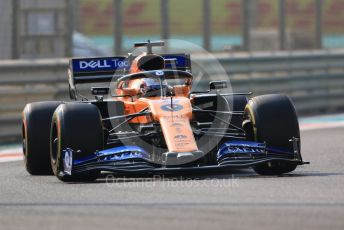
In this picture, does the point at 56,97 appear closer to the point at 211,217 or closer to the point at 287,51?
the point at 287,51

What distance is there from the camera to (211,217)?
7.66 m

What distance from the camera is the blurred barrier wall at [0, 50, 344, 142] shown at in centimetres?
1573

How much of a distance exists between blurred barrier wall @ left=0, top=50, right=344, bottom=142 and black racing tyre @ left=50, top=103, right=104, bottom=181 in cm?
516

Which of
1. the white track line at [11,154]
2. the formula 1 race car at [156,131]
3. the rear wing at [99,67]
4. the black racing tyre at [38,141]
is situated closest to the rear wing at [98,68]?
the rear wing at [99,67]

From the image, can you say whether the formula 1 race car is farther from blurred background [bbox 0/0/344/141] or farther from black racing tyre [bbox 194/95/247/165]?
blurred background [bbox 0/0/344/141]

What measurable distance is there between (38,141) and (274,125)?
2.48m

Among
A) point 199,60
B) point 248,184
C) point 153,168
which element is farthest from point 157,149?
point 199,60

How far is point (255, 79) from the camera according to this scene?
62.7 ft

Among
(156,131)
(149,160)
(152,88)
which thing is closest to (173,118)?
(156,131)

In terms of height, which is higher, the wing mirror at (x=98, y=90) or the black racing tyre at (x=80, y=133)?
the wing mirror at (x=98, y=90)

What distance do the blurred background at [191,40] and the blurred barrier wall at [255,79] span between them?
1cm

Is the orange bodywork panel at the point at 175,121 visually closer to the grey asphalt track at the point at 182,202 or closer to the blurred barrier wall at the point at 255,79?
the grey asphalt track at the point at 182,202

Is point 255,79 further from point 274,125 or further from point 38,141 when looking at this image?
point 274,125

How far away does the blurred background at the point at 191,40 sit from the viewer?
16094mm
